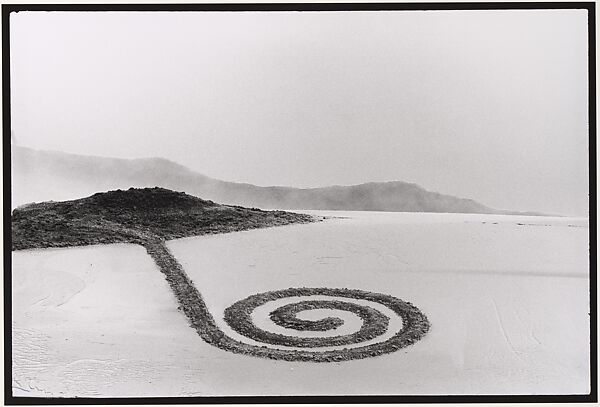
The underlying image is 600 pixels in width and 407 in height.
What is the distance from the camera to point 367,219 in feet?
10.1

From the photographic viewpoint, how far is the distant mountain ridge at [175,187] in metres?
3.00

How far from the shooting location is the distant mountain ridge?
9.86 feet

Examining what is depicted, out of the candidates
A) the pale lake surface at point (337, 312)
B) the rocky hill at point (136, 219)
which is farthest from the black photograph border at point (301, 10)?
the rocky hill at point (136, 219)

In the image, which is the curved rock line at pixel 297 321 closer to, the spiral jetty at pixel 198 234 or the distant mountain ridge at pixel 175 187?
the spiral jetty at pixel 198 234

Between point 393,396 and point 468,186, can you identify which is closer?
point 393,396

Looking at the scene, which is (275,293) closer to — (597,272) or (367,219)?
(367,219)

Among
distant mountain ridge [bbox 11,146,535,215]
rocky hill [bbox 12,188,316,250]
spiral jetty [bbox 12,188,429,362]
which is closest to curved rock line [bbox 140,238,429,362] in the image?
spiral jetty [bbox 12,188,429,362]

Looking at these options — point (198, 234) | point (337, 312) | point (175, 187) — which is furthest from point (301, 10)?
point (337, 312)

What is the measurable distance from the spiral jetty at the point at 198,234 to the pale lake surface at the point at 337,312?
0.04m

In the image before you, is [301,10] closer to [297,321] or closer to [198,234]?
[198,234]

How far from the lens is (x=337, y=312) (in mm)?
2971

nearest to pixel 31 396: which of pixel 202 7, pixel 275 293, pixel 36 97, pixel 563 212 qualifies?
pixel 275 293

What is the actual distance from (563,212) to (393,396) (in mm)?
1207

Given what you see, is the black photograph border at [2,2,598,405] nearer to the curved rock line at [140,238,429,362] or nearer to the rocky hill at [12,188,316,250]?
the rocky hill at [12,188,316,250]
